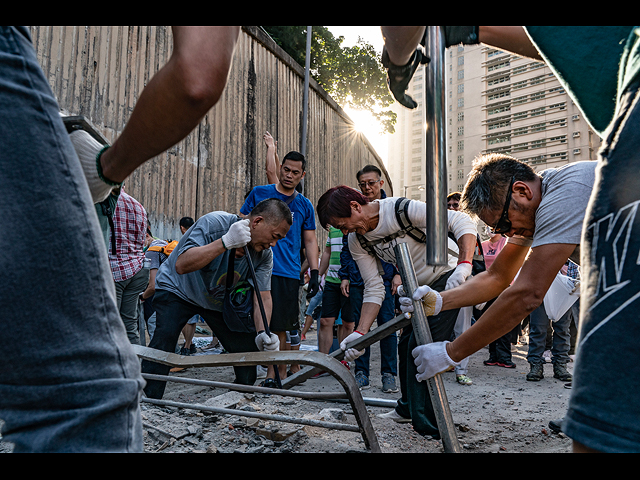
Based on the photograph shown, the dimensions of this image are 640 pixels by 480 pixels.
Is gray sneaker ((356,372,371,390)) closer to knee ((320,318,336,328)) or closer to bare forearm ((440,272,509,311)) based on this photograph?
knee ((320,318,336,328))

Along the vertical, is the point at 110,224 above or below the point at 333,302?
above

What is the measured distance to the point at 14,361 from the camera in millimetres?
604

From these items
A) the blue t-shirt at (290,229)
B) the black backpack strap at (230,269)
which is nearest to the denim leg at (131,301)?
the blue t-shirt at (290,229)

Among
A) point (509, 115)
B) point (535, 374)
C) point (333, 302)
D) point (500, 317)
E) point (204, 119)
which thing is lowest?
point (535, 374)

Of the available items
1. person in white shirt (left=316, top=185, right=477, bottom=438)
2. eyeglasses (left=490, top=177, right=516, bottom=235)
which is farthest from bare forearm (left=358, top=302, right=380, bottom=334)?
eyeglasses (left=490, top=177, right=516, bottom=235)

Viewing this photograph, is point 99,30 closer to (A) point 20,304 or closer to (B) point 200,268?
(B) point 200,268

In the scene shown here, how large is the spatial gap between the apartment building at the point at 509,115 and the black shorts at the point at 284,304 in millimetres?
28202

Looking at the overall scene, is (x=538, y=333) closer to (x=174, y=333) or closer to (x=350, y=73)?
(x=174, y=333)

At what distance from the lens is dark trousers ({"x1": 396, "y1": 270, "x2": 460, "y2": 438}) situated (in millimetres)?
2627

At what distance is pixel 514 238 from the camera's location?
2238mm

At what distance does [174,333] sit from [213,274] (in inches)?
18.8

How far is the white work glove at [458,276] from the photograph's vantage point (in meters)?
2.76

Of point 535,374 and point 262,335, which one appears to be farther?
point 535,374

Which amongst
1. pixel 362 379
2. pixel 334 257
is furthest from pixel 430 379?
pixel 334 257
